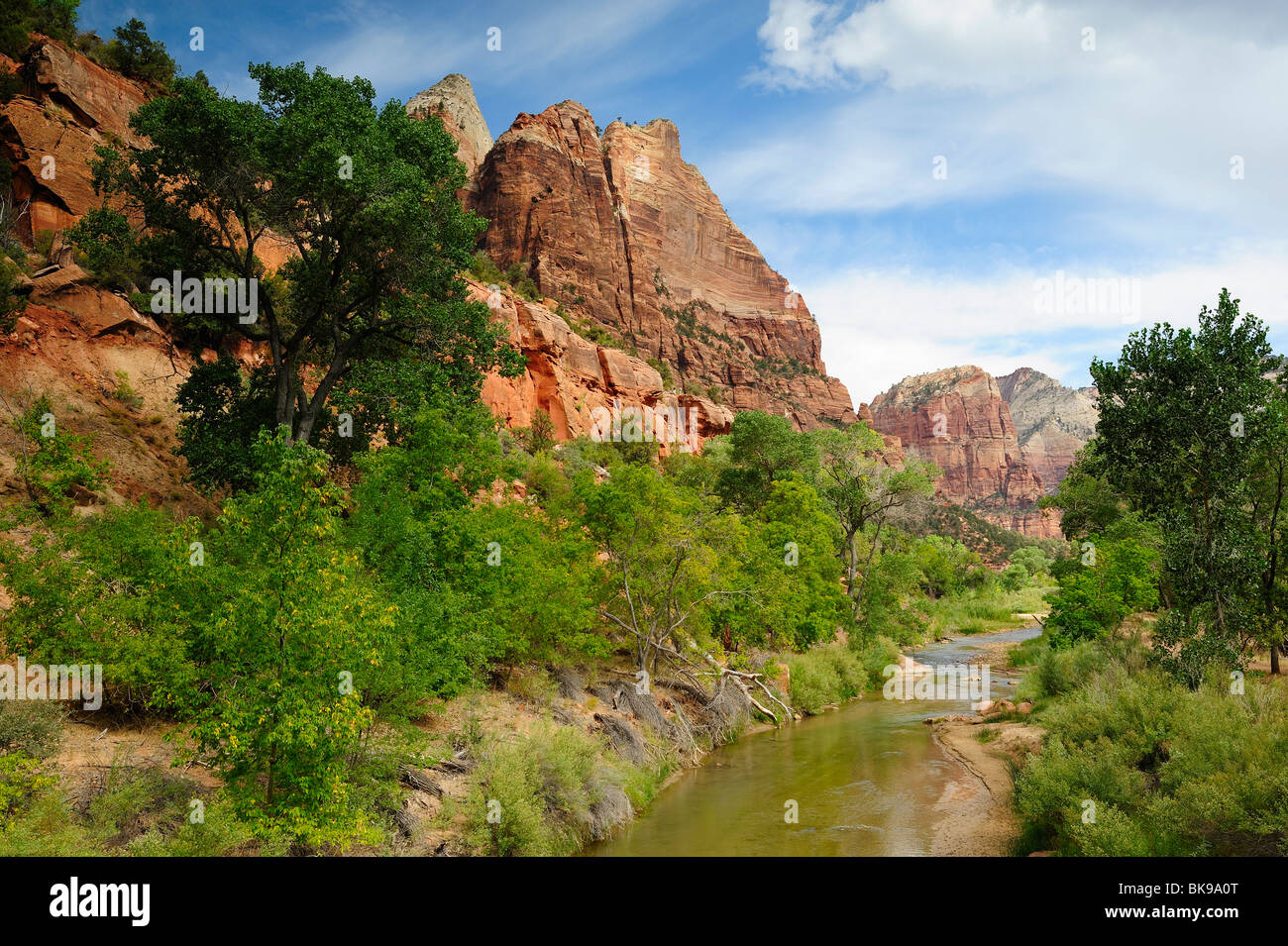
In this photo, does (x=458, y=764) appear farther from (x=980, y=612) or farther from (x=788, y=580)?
(x=980, y=612)

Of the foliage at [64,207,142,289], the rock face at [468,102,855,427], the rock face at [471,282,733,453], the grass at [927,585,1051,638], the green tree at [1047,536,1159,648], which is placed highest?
the rock face at [468,102,855,427]

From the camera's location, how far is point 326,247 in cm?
1914

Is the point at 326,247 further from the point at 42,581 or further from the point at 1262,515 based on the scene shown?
the point at 1262,515

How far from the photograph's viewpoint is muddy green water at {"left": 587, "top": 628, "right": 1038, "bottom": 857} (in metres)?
13.4

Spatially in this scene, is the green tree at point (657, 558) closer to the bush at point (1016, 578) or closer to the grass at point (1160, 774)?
the grass at point (1160, 774)

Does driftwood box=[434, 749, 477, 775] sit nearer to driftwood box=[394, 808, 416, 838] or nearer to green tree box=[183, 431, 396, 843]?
driftwood box=[394, 808, 416, 838]

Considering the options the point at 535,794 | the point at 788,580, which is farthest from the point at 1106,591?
Answer: the point at 535,794

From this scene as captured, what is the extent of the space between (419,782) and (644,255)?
109617 mm

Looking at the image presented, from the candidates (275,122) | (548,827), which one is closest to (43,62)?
(275,122)

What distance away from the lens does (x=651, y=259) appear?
409 ft

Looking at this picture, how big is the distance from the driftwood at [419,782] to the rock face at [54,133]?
2508 centimetres

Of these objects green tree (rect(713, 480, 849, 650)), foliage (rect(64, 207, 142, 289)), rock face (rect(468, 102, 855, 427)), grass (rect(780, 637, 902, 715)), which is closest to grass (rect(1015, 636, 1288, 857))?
green tree (rect(713, 480, 849, 650))

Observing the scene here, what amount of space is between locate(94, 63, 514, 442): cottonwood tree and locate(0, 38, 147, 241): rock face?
7.83 m

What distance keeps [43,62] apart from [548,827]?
34.2 m
